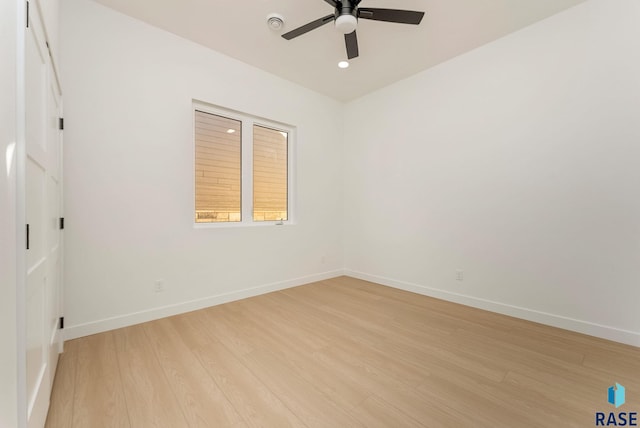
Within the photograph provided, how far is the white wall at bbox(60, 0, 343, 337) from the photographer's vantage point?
2.35 metres

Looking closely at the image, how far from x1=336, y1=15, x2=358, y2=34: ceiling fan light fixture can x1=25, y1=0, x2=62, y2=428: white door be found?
179 centimetres

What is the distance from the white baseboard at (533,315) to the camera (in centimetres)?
229

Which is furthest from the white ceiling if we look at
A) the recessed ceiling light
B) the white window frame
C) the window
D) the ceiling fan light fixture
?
the window

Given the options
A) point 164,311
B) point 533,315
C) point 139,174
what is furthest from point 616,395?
point 139,174

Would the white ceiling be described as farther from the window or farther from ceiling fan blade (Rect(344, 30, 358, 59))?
the window

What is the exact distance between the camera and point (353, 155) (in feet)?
14.8

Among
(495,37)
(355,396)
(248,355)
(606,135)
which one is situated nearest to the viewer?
(355,396)

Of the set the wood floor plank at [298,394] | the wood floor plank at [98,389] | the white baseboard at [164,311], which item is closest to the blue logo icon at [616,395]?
the wood floor plank at [298,394]

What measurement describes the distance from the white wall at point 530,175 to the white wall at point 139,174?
2094 millimetres

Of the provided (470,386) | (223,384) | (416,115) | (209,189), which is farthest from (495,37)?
(223,384)

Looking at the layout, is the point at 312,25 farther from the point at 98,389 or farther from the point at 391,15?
the point at 98,389

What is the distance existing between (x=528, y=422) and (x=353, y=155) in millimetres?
3796

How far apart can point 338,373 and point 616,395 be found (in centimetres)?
167

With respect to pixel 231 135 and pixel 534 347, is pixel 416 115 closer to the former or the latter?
pixel 231 135
